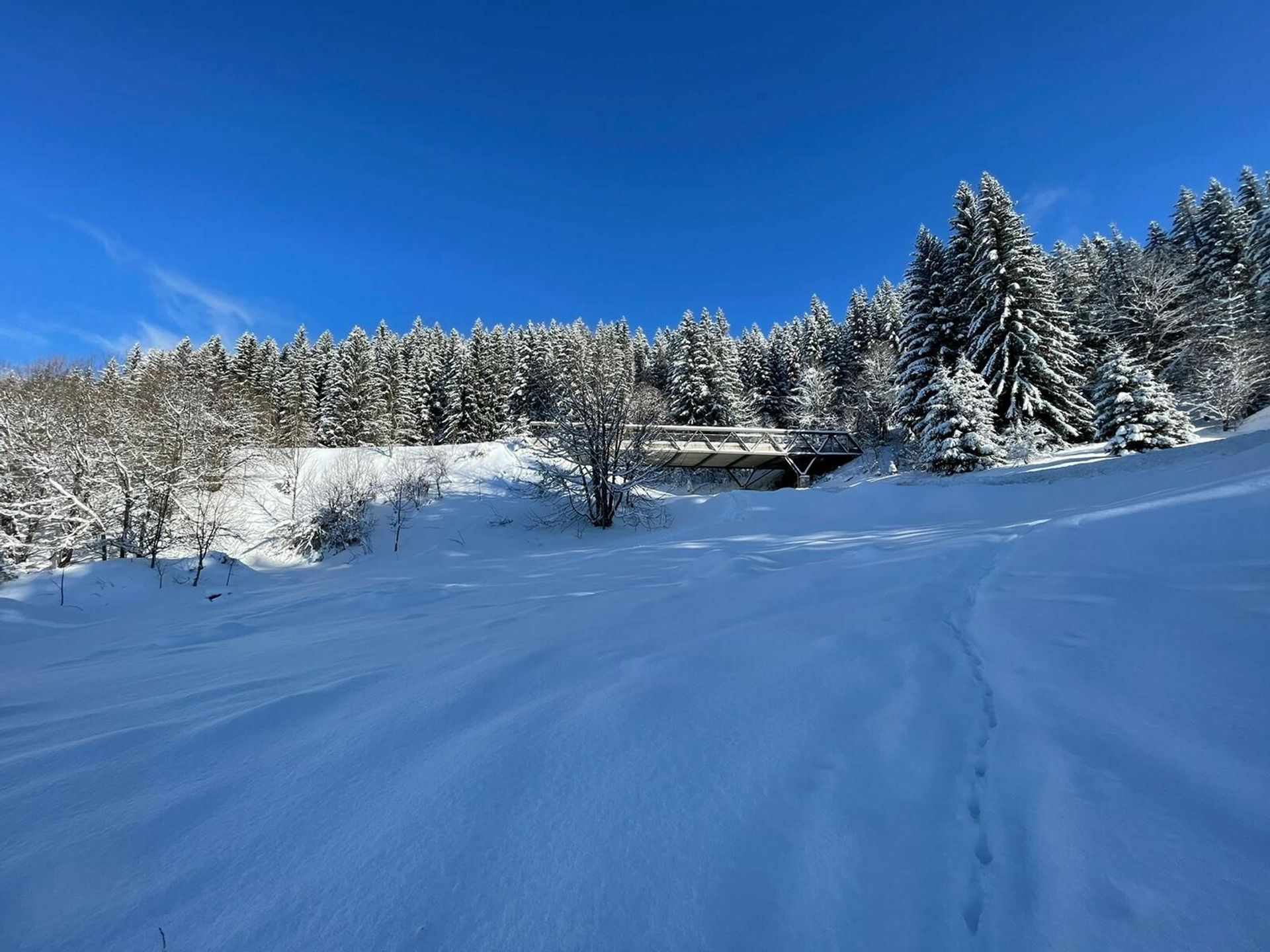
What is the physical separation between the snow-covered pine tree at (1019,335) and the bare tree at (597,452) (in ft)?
47.8

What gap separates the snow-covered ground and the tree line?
10.9 metres

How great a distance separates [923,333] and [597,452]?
16879 mm

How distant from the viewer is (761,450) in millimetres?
22859

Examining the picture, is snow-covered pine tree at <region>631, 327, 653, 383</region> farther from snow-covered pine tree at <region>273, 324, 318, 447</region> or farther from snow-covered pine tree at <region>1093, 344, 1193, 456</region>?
snow-covered pine tree at <region>1093, 344, 1193, 456</region>

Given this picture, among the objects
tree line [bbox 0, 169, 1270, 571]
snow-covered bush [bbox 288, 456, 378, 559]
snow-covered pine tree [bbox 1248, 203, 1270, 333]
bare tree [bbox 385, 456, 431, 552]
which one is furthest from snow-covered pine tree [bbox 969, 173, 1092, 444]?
snow-covered bush [bbox 288, 456, 378, 559]

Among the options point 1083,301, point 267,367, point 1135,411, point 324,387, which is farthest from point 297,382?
point 1083,301

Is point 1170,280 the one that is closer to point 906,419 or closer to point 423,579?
point 906,419

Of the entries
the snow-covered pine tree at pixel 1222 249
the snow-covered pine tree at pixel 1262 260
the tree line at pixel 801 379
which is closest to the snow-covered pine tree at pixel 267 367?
the tree line at pixel 801 379

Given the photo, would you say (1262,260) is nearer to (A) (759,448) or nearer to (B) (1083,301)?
(B) (1083,301)

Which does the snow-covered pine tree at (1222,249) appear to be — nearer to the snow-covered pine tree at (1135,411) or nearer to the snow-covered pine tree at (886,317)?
the snow-covered pine tree at (886,317)

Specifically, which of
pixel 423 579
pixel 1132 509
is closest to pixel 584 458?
pixel 423 579

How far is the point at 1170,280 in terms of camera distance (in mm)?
21688

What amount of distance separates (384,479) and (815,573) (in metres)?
16.3

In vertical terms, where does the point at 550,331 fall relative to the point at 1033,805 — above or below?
above
